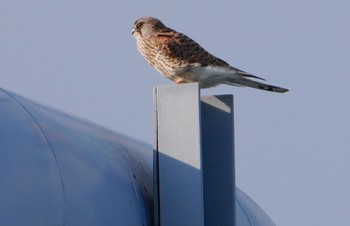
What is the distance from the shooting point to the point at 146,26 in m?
7.96

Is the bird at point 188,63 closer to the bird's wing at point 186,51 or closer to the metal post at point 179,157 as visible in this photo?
the bird's wing at point 186,51

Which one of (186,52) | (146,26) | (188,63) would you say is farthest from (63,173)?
(146,26)

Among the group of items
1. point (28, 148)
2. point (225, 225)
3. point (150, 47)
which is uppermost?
point (150, 47)

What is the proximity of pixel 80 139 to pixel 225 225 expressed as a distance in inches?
44.6

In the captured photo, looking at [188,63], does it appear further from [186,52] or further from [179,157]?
[179,157]

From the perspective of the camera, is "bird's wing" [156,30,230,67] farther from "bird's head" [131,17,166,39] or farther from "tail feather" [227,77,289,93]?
"bird's head" [131,17,166,39]

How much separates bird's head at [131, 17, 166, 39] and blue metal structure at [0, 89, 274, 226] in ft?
7.28

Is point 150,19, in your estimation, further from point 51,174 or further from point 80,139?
point 51,174

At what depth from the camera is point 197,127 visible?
5.41 meters

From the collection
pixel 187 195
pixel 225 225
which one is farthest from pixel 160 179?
pixel 225 225

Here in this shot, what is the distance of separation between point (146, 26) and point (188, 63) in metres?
0.82

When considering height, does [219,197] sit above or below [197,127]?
below

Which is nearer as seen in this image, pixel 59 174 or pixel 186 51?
pixel 59 174

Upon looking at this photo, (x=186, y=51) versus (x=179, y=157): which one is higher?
(x=186, y=51)
